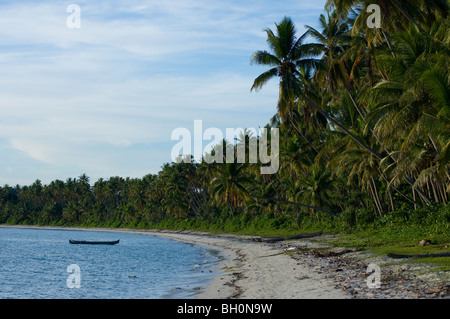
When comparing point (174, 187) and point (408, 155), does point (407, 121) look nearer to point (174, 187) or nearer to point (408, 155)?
point (408, 155)

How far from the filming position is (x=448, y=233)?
21031mm

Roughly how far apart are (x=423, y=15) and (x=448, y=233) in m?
13.3

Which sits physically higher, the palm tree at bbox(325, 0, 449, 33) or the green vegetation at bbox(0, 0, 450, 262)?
the palm tree at bbox(325, 0, 449, 33)

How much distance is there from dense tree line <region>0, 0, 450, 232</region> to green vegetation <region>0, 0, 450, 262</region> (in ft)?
0.25

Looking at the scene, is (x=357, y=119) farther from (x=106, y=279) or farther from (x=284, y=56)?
(x=106, y=279)

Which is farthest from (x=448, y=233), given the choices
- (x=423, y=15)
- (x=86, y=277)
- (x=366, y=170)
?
(x=86, y=277)

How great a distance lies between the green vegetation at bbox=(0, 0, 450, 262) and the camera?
59.5ft

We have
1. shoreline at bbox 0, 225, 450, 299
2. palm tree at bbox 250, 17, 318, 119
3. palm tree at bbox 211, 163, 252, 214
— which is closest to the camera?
shoreline at bbox 0, 225, 450, 299

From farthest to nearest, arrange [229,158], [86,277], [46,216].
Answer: [46,216], [229,158], [86,277]
